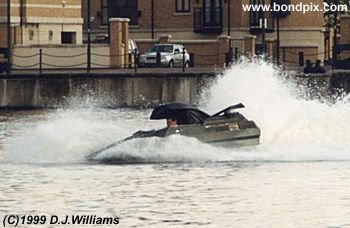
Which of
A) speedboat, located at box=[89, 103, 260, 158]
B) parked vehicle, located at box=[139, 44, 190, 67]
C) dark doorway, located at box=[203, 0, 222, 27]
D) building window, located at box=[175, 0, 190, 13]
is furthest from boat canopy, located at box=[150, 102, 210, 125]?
building window, located at box=[175, 0, 190, 13]

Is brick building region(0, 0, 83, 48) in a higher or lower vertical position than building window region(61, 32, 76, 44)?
higher

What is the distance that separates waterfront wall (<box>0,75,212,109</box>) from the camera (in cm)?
6750

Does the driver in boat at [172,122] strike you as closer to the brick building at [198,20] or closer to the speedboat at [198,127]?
the speedboat at [198,127]

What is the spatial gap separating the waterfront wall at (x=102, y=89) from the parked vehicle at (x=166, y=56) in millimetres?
14648

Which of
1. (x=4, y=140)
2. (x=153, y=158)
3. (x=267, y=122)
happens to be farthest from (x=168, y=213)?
(x=4, y=140)

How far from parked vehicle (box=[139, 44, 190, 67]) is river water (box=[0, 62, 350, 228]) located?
34832 mm

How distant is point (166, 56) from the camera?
277 feet

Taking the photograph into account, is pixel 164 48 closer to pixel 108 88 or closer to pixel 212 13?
pixel 212 13

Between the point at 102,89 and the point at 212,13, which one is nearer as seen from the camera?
the point at 102,89

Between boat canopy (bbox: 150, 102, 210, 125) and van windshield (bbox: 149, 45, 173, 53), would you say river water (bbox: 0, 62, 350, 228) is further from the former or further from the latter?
van windshield (bbox: 149, 45, 173, 53)

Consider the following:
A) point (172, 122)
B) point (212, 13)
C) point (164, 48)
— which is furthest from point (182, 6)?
point (172, 122)

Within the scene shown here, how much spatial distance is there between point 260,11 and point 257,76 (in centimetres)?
5073

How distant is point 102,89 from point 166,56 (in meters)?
16.1

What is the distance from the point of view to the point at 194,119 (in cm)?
3728
